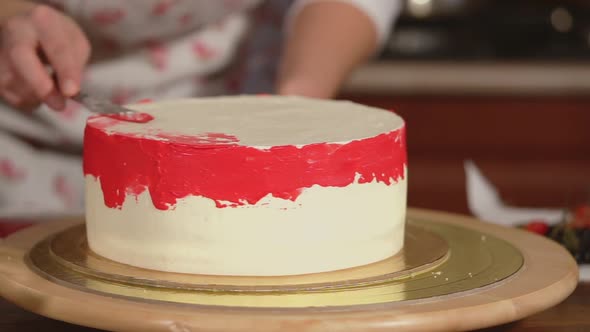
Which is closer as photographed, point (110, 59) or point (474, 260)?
point (474, 260)

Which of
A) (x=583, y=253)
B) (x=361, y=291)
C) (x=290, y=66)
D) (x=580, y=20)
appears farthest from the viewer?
(x=580, y=20)

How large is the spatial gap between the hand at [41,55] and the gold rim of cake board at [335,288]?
0.21 meters

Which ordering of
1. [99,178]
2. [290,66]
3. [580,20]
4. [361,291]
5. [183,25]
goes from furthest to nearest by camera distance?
[580,20] → [183,25] → [290,66] → [99,178] → [361,291]

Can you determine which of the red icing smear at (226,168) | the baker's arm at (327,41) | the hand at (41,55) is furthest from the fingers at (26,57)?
the baker's arm at (327,41)

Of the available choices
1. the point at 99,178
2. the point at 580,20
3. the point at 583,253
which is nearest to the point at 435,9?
the point at 580,20

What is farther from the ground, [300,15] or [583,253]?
[300,15]

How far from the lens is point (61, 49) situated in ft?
3.57

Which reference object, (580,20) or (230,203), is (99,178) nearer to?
(230,203)

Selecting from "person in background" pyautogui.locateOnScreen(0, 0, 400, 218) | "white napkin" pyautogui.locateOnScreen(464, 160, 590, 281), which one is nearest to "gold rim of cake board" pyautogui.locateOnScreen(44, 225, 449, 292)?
"white napkin" pyautogui.locateOnScreen(464, 160, 590, 281)

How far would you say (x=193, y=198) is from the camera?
33.0 inches

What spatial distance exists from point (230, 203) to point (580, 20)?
2039mm

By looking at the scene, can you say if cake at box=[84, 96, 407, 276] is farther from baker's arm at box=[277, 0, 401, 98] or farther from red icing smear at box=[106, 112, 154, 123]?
baker's arm at box=[277, 0, 401, 98]

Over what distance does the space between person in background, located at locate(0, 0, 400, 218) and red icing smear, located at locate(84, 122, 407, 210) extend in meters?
0.48

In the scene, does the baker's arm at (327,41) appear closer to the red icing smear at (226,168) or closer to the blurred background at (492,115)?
the red icing smear at (226,168)
